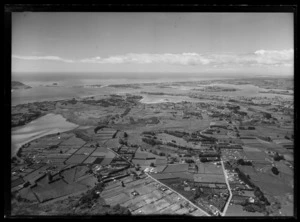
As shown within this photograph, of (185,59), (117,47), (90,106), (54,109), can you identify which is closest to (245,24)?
(185,59)

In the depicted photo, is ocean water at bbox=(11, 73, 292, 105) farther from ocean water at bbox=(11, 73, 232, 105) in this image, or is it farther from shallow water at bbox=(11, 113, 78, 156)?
shallow water at bbox=(11, 113, 78, 156)

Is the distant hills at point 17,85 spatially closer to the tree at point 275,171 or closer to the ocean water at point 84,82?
the ocean water at point 84,82

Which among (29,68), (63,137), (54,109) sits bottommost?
(63,137)

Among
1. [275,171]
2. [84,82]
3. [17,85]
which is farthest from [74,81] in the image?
[275,171]

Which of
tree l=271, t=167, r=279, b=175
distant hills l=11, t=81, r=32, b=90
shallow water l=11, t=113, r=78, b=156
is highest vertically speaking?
distant hills l=11, t=81, r=32, b=90

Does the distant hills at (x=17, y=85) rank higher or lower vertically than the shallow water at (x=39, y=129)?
higher

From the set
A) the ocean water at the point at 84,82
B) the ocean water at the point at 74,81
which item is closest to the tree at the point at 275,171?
the ocean water at the point at 84,82

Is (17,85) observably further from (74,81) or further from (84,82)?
(84,82)

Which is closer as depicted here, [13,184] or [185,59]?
[13,184]

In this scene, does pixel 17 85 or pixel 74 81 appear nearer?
pixel 17 85

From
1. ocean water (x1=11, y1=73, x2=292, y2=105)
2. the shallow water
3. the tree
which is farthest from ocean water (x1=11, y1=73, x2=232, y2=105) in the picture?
the tree
